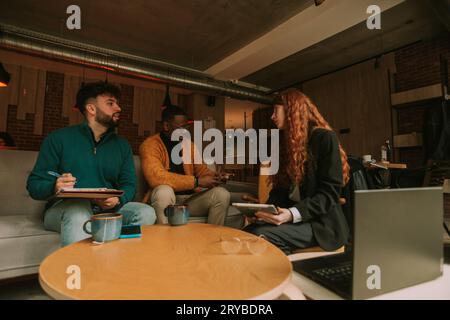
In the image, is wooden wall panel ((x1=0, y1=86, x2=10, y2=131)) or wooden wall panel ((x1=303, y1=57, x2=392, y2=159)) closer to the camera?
wooden wall panel ((x1=0, y1=86, x2=10, y2=131))

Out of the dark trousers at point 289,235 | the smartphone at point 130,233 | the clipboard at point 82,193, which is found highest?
the clipboard at point 82,193

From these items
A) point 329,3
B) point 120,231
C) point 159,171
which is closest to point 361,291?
point 120,231

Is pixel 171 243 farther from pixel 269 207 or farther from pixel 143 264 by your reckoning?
pixel 269 207

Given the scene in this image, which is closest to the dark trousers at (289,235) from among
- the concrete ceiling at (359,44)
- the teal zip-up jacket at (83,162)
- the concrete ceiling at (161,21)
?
the teal zip-up jacket at (83,162)

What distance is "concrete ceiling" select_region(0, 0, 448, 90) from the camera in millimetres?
3395

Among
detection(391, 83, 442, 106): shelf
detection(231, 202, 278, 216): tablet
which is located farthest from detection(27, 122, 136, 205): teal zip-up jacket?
detection(391, 83, 442, 106): shelf

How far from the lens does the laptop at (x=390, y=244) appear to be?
2.05 feet

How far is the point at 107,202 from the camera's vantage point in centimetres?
165

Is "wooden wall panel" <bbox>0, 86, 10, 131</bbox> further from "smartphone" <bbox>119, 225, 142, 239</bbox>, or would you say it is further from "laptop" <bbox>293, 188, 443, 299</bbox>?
"laptop" <bbox>293, 188, 443, 299</bbox>

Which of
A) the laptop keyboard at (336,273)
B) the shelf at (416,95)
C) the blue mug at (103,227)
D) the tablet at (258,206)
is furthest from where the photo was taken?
the shelf at (416,95)

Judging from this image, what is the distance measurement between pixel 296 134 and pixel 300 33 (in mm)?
2951

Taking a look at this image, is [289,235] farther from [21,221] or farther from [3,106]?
[3,106]

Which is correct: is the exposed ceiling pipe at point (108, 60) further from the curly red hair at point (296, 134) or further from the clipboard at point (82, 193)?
the curly red hair at point (296, 134)

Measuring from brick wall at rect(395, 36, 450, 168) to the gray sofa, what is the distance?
3.71m
